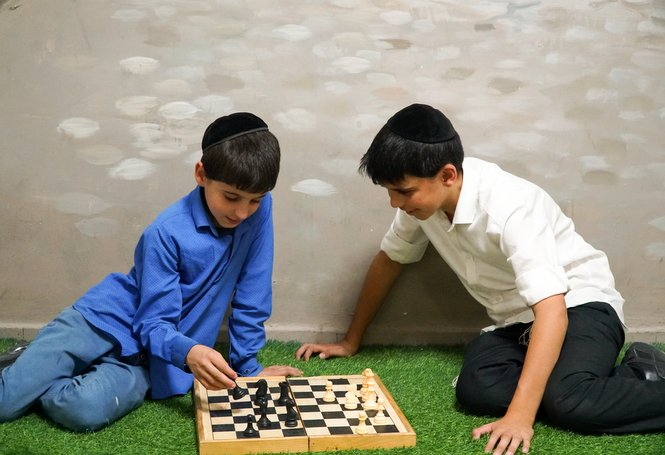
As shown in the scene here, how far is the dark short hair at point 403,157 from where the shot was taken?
6.95ft

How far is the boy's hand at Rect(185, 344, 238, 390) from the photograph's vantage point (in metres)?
1.95

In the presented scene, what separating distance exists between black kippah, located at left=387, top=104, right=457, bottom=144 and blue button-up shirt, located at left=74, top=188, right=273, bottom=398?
47 centimetres

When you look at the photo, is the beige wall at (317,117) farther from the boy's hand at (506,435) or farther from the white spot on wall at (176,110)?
the boy's hand at (506,435)

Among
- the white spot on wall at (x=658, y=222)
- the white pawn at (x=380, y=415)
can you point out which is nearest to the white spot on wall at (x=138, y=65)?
the white pawn at (x=380, y=415)

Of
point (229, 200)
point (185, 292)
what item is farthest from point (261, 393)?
point (229, 200)

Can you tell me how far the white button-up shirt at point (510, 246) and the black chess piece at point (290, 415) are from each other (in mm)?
663

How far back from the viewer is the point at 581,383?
6.81 feet

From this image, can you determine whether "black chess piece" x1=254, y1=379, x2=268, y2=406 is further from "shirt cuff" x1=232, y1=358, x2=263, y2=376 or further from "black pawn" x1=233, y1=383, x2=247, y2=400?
"shirt cuff" x1=232, y1=358, x2=263, y2=376

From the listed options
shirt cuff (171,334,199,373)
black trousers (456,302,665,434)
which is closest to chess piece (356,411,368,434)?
black trousers (456,302,665,434)

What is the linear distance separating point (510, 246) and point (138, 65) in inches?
52.3

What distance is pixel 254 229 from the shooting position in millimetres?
2318

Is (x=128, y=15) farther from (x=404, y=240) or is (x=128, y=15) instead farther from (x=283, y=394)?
(x=283, y=394)

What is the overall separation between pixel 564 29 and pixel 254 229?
1.32m

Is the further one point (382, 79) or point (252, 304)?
point (382, 79)
